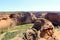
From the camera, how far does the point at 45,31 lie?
16.7 m

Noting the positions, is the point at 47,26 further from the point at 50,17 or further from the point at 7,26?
the point at 50,17

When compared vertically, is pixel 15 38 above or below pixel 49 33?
below

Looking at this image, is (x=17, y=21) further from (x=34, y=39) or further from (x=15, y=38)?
(x=34, y=39)

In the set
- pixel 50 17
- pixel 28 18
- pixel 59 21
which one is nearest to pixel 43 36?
pixel 59 21

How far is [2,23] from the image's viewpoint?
33.4m

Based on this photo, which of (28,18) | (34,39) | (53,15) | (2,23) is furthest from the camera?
(28,18)

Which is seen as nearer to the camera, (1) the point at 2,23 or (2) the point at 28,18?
(1) the point at 2,23

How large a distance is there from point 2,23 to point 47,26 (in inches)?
713

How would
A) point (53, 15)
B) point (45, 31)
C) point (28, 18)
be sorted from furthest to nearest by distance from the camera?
point (28, 18) → point (53, 15) → point (45, 31)

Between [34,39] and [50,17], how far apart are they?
32335mm

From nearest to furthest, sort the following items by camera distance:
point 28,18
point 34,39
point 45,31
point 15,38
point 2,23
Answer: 1. point 34,39
2. point 45,31
3. point 15,38
4. point 2,23
5. point 28,18


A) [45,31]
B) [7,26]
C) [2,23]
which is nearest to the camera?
[45,31]

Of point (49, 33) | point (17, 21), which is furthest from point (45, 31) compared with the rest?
point (17, 21)

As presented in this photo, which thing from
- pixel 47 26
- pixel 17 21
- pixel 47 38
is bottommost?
pixel 17 21
